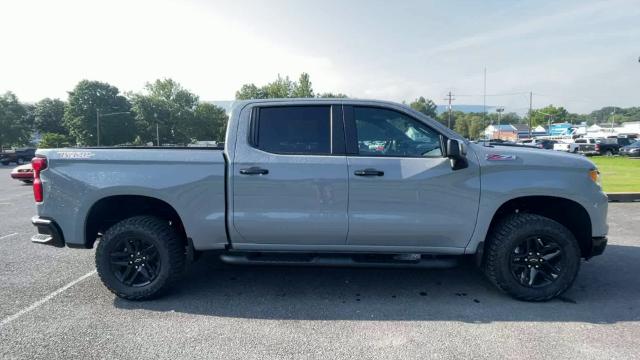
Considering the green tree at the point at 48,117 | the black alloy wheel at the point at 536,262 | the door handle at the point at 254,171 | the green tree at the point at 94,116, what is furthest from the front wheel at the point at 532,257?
the green tree at the point at 48,117

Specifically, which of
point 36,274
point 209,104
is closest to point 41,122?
point 209,104

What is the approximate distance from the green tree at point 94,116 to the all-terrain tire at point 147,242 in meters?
65.3

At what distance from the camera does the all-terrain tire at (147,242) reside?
11.9ft

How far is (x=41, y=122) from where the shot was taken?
69.8 meters

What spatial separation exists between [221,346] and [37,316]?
6.08 ft

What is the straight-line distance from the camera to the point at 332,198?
3500mm

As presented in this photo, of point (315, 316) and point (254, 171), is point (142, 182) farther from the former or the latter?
point (315, 316)

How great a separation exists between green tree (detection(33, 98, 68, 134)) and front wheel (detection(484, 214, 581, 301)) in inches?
3240

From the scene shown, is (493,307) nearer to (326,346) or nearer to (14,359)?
(326,346)

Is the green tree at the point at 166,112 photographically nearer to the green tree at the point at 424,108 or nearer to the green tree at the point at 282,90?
the green tree at the point at 282,90

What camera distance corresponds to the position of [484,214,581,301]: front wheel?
354 centimetres

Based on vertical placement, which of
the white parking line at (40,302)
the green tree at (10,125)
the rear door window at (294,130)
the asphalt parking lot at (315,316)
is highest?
the green tree at (10,125)

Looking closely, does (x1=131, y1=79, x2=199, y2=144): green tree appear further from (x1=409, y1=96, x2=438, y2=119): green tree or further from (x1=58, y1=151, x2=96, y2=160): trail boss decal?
(x1=58, y1=151, x2=96, y2=160): trail boss decal

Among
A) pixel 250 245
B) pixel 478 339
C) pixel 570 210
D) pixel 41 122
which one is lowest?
pixel 478 339
